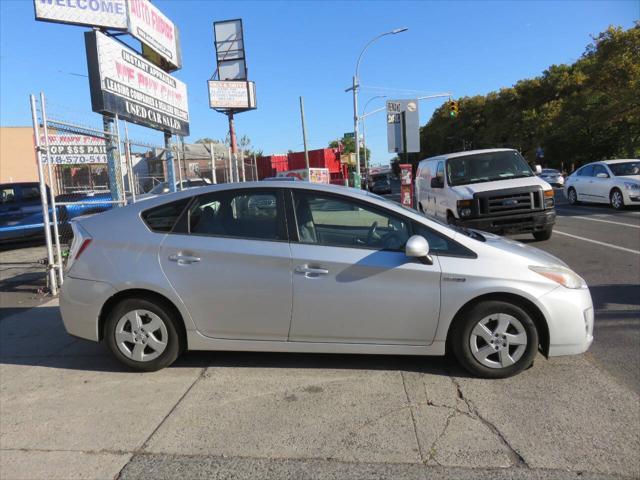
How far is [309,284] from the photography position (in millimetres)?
4090

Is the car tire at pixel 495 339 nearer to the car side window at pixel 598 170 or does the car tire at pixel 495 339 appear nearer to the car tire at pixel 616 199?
the car tire at pixel 616 199

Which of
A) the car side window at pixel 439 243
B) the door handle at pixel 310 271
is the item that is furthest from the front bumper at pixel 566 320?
the door handle at pixel 310 271

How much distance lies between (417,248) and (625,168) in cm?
1582

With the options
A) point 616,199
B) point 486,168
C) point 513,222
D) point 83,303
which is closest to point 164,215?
point 83,303

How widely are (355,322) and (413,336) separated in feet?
1.54

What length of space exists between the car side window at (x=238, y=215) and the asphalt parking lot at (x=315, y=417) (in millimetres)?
1187

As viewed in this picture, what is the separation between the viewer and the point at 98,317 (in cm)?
440

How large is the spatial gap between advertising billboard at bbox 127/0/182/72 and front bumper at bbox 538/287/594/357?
33.6ft

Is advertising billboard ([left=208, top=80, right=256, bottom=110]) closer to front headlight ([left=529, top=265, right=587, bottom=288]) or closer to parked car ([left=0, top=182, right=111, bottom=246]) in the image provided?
parked car ([left=0, top=182, right=111, bottom=246])

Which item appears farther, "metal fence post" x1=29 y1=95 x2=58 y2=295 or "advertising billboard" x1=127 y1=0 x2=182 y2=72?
"advertising billboard" x1=127 y1=0 x2=182 y2=72

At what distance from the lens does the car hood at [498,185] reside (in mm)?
9891

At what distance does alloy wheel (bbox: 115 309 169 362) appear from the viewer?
4.34 m

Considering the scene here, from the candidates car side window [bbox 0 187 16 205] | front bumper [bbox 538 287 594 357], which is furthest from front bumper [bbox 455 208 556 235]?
car side window [bbox 0 187 16 205]

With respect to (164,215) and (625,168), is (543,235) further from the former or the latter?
(164,215)
